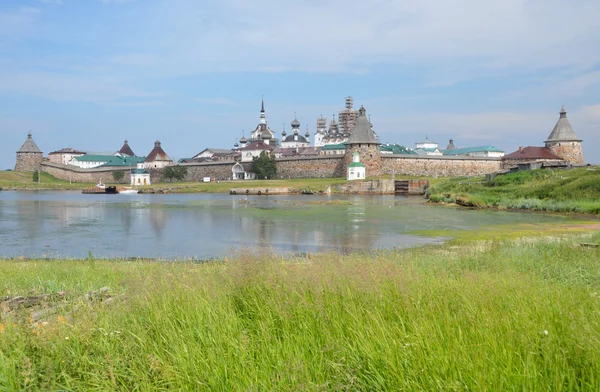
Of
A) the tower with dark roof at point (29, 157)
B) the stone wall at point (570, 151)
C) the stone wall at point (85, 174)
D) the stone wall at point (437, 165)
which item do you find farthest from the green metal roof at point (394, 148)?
the tower with dark roof at point (29, 157)

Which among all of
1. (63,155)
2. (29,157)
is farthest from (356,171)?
(63,155)

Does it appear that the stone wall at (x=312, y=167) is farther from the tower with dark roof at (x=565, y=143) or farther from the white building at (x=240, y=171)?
the tower with dark roof at (x=565, y=143)

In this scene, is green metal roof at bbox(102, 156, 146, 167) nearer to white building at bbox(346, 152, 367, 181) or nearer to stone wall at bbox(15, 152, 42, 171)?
stone wall at bbox(15, 152, 42, 171)

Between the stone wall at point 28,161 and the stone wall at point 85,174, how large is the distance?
4.52m

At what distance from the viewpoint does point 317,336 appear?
3.90m

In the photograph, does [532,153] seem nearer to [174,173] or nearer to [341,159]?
[341,159]

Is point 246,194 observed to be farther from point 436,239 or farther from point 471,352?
point 471,352

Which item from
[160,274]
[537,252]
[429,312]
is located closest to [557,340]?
[429,312]

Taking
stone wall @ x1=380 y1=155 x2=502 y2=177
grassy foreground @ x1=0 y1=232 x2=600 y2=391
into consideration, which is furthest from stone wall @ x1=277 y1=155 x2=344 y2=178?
grassy foreground @ x1=0 y1=232 x2=600 y2=391

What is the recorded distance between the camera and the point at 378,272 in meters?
4.72

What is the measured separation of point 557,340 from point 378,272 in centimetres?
167

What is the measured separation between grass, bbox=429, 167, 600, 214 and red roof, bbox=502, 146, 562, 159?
29.4 meters

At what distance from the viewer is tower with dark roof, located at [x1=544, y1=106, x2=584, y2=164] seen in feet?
222

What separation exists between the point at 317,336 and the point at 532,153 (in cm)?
7044
